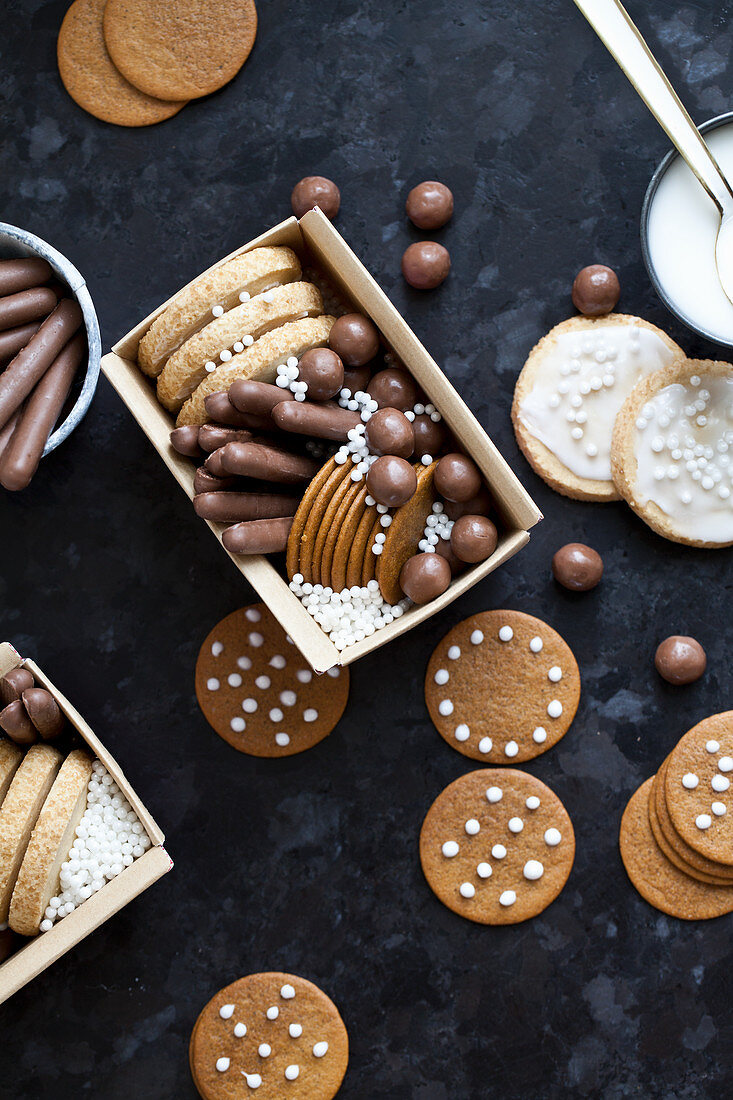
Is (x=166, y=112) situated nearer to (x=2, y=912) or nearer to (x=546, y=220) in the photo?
(x=546, y=220)

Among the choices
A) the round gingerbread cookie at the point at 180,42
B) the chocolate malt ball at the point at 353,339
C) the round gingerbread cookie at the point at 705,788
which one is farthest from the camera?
the round gingerbread cookie at the point at 180,42


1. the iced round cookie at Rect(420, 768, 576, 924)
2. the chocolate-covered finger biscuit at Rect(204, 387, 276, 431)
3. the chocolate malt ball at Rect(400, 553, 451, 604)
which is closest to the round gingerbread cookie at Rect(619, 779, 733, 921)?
the iced round cookie at Rect(420, 768, 576, 924)

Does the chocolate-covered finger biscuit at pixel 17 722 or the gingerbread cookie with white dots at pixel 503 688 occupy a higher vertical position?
the chocolate-covered finger biscuit at pixel 17 722

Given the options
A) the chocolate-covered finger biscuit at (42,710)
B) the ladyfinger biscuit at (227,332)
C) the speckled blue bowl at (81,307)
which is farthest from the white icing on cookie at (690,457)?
the chocolate-covered finger biscuit at (42,710)

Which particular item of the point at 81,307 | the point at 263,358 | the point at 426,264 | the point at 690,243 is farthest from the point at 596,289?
the point at 81,307

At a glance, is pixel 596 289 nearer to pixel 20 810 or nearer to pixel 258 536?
pixel 258 536

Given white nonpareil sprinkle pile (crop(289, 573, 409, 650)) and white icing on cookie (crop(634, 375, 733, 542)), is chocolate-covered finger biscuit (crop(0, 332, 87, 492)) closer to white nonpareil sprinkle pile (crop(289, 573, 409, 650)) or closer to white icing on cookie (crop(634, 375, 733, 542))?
white nonpareil sprinkle pile (crop(289, 573, 409, 650))

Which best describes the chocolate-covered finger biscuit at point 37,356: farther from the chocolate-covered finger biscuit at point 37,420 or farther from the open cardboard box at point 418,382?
the open cardboard box at point 418,382
